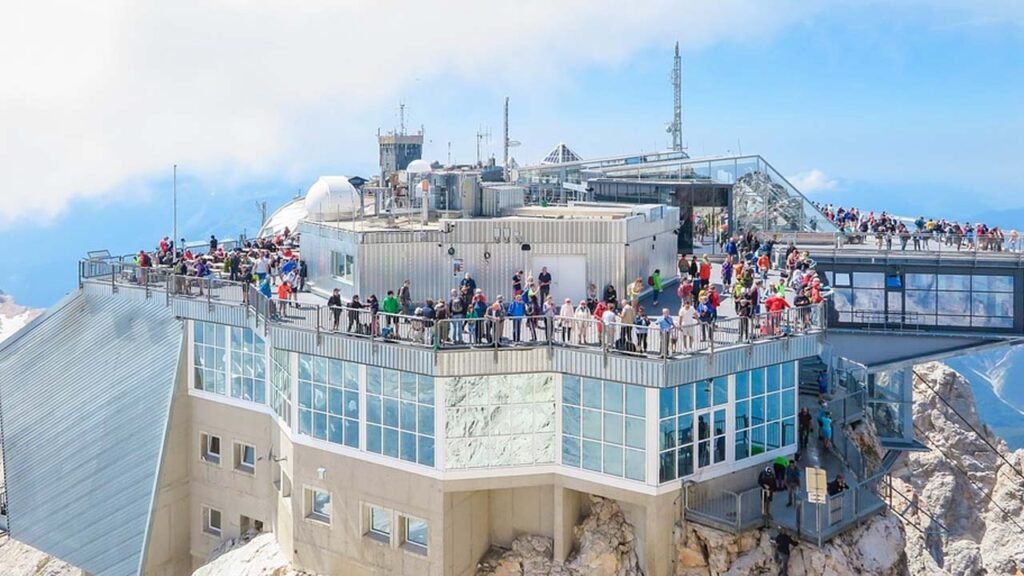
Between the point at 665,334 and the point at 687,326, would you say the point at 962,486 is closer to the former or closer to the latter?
the point at 687,326

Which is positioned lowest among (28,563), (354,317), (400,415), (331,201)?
(28,563)

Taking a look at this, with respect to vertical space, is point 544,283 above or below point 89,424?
above

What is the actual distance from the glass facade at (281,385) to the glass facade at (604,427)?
29.5 ft

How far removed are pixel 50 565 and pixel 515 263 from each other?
2768cm

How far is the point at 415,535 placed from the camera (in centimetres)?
2869

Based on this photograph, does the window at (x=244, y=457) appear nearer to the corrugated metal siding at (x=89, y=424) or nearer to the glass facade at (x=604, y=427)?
the corrugated metal siding at (x=89, y=424)

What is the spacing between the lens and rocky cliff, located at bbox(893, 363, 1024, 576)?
62.5 meters

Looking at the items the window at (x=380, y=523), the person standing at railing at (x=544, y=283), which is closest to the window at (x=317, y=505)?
the window at (x=380, y=523)

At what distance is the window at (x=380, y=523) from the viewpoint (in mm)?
29070

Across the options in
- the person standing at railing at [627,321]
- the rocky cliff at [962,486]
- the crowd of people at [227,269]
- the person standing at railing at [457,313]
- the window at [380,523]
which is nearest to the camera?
the person standing at railing at [627,321]

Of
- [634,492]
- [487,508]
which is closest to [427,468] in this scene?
[487,508]

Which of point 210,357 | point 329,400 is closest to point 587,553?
point 329,400

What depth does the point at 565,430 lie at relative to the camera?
2761cm

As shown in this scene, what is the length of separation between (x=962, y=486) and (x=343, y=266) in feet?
166
